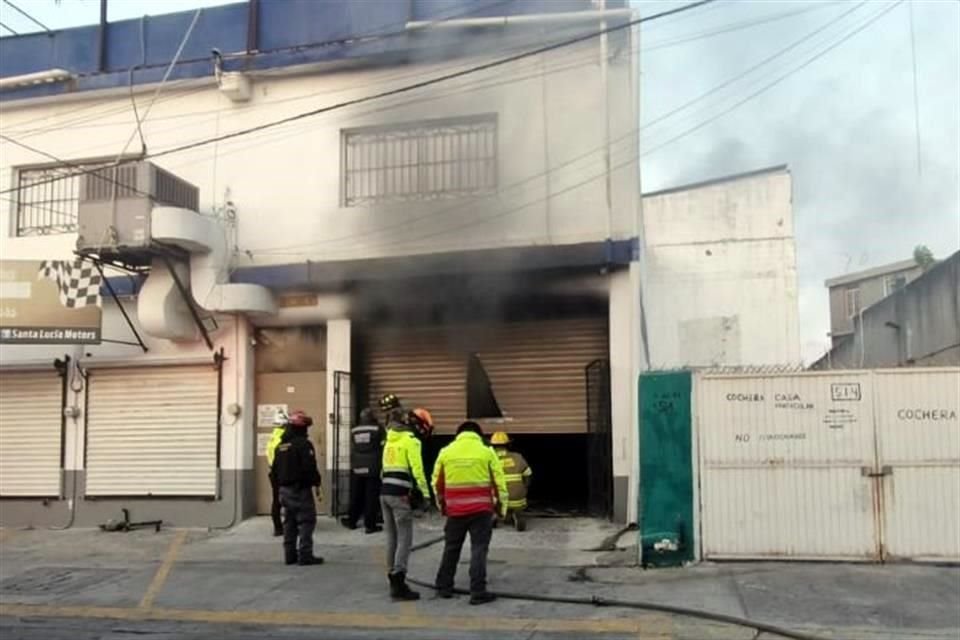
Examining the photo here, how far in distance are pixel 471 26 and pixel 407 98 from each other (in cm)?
103

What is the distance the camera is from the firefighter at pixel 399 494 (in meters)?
6.77

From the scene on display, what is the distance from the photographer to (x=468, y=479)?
6641 mm

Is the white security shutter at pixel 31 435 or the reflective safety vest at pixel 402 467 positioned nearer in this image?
the reflective safety vest at pixel 402 467

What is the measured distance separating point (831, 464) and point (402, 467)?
11.6ft

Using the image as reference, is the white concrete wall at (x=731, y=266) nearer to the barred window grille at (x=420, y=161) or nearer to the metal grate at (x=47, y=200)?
the barred window grille at (x=420, y=161)

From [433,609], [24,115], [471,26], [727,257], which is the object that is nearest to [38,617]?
[433,609]

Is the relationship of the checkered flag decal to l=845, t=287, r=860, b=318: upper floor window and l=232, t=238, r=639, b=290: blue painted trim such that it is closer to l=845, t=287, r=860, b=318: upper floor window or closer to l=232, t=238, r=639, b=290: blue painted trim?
l=232, t=238, r=639, b=290: blue painted trim

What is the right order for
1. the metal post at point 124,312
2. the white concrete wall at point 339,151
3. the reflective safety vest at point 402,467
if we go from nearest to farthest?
the reflective safety vest at point 402,467, the white concrete wall at point 339,151, the metal post at point 124,312

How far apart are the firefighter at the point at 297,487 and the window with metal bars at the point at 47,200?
5.37 meters

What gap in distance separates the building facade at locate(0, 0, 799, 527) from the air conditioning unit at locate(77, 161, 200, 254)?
5cm

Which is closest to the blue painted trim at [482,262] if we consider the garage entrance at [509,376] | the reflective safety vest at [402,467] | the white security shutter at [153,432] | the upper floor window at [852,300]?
the garage entrance at [509,376]

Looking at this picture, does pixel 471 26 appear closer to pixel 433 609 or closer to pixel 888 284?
pixel 433 609

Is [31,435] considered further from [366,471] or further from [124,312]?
[366,471]

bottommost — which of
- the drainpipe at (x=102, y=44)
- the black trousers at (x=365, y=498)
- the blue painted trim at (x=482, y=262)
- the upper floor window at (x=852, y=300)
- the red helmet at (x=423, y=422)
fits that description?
the black trousers at (x=365, y=498)
